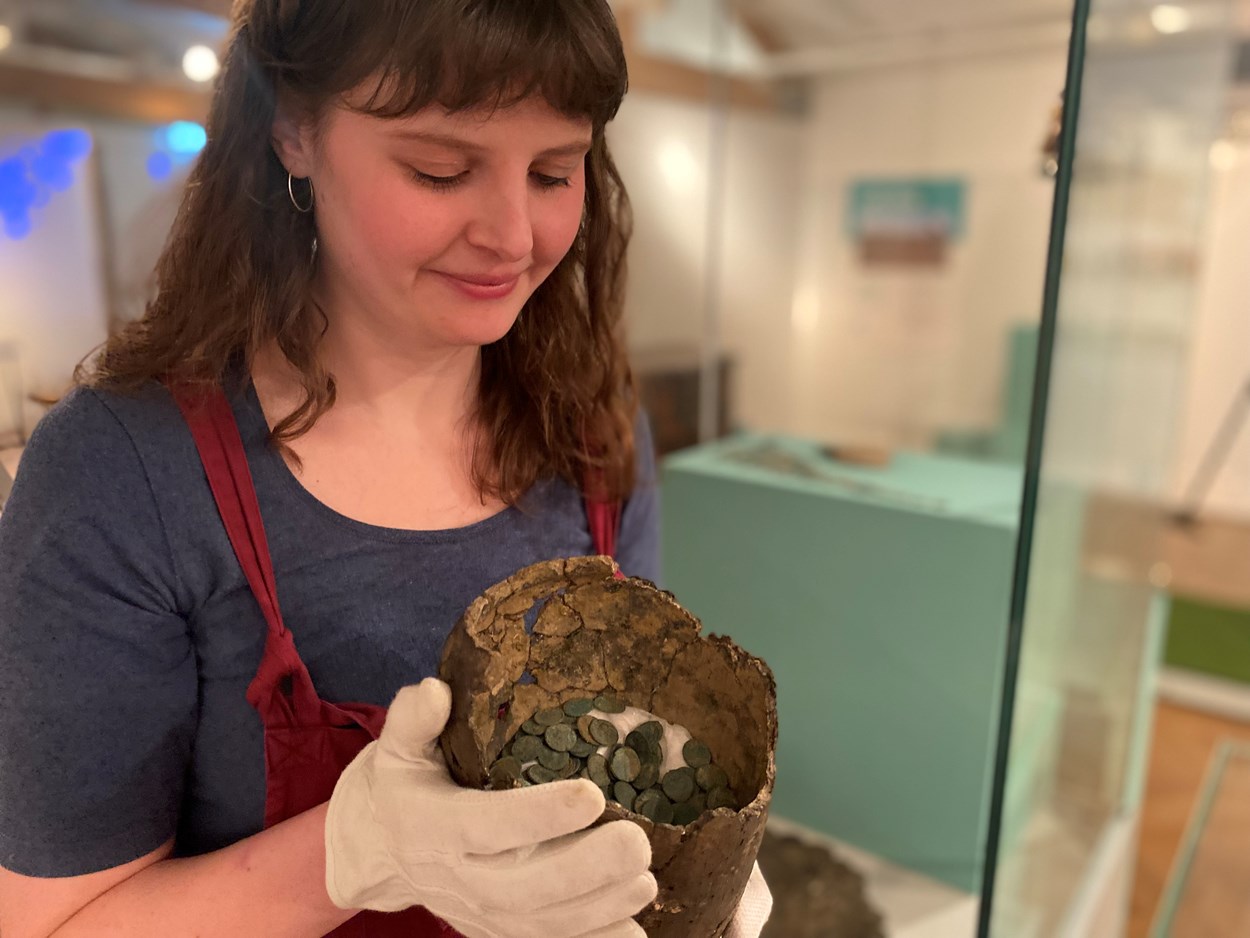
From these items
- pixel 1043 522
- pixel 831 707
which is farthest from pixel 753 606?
pixel 1043 522

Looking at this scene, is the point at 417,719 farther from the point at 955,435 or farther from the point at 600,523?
the point at 955,435

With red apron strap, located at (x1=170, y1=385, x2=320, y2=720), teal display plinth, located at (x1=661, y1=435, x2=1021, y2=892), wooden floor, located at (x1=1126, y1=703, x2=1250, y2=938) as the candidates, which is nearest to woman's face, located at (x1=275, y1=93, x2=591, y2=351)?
red apron strap, located at (x1=170, y1=385, x2=320, y2=720)

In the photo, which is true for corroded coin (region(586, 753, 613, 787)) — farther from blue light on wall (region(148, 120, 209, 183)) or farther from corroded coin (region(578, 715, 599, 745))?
blue light on wall (region(148, 120, 209, 183))

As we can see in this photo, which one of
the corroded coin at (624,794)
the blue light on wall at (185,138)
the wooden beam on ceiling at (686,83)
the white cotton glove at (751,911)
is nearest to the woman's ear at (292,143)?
the blue light on wall at (185,138)

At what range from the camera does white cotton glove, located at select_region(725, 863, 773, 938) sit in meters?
0.64

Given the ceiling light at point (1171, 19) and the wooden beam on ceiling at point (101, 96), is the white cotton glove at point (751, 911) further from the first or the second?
the ceiling light at point (1171, 19)

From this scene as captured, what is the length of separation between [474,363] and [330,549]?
21cm

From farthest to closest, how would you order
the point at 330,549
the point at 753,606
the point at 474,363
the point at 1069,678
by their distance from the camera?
the point at 1069,678
the point at 753,606
the point at 474,363
the point at 330,549

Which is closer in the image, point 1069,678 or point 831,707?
point 831,707

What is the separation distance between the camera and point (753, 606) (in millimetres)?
1027

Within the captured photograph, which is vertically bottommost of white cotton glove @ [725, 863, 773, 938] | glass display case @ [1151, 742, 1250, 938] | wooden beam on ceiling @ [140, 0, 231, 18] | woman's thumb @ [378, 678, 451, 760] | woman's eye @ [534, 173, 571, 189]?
glass display case @ [1151, 742, 1250, 938]

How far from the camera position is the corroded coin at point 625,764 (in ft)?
1.99

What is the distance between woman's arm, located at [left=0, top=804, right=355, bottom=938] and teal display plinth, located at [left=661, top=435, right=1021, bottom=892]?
1.81ft

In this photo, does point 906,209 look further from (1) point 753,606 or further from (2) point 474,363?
(2) point 474,363
